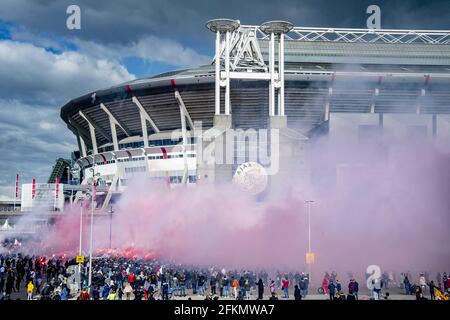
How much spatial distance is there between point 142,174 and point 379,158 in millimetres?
49483

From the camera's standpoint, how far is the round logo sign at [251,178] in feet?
133

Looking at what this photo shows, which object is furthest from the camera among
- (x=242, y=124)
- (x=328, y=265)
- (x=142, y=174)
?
(x=142, y=174)

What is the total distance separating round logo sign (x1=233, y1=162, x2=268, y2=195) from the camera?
40656mm

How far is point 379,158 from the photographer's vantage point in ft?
94.4

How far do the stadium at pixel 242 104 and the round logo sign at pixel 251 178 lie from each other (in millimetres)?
1271

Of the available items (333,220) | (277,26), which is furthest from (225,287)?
(277,26)

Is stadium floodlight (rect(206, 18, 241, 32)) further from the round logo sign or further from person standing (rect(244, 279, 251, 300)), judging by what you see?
person standing (rect(244, 279, 251, 300))

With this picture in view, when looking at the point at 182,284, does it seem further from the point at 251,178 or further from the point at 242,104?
the point at 242,104

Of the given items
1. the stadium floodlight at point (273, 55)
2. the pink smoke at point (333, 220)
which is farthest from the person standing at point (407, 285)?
the stadium floodlight at point (273, 55)

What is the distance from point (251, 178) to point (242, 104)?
2160 centimetres

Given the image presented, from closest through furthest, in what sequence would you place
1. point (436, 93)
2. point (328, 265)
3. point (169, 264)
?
point (328, 265), point (169, 264), point (436, 93)

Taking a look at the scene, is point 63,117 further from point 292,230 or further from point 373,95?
point 292,230

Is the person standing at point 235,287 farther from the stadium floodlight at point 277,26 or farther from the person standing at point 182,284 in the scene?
the stadium floodlight at point 277,26
